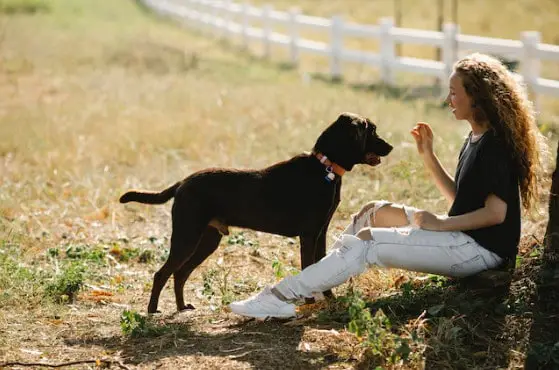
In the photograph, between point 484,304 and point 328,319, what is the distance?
84 centimetres

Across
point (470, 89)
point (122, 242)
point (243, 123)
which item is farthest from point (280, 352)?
point (243, 123)

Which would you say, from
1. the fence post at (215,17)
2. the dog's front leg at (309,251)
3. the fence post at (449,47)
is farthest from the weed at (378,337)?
the fence post at (215,17)

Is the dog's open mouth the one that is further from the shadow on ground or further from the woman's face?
the shadow on ground

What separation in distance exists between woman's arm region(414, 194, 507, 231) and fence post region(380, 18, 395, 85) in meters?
11.7

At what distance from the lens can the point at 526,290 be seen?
15.7ft

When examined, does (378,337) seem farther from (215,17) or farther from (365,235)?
(215,17)

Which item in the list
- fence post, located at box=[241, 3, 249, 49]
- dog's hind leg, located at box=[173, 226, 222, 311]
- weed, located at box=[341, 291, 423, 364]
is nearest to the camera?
weed, located at box=[341, 291, 423, 364]

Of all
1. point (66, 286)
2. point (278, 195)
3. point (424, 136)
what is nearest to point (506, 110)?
point (424, 136)

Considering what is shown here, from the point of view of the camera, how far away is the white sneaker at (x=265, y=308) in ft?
15.9

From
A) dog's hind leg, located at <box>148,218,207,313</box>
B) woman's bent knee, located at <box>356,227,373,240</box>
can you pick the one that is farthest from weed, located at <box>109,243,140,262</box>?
woman's bent knee, located at <box>356,227,373,240</box>

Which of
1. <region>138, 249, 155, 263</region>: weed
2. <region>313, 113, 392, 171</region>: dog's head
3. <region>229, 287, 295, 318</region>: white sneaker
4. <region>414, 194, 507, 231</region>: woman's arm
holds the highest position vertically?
<region>313, 113, 392, 171</region>: dog's head

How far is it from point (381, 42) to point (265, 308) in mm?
12127

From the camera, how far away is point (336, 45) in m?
17.8

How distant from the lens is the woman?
15.5ft
